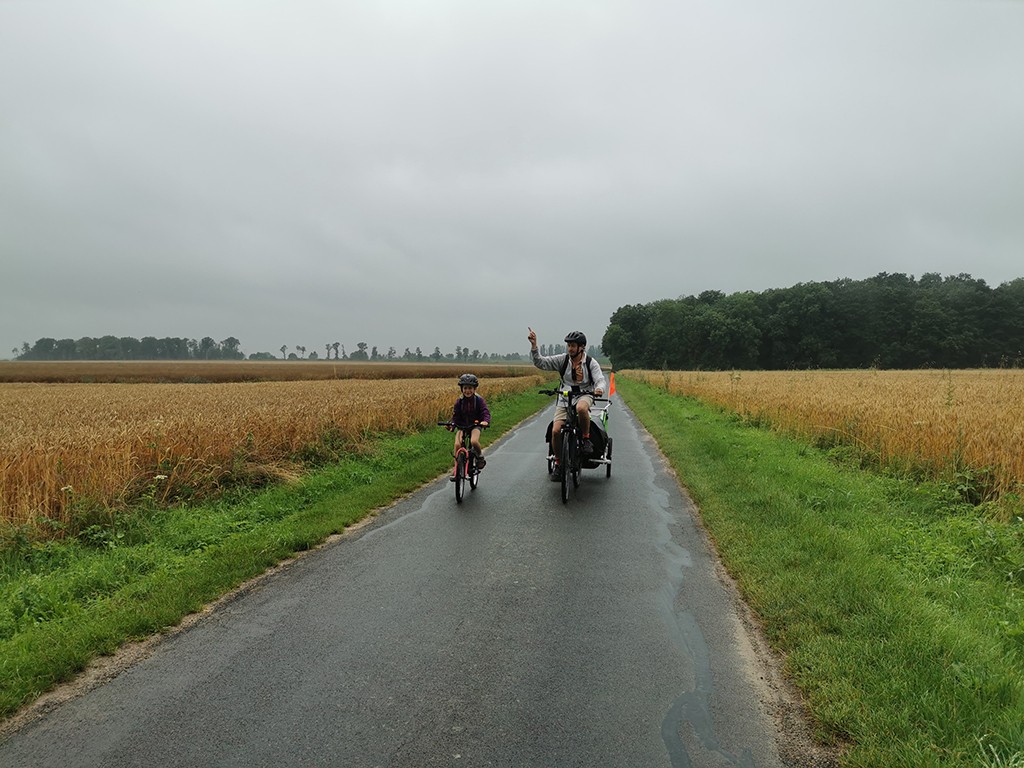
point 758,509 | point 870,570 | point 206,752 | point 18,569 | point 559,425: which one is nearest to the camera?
point 206,752

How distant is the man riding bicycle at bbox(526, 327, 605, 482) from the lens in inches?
352

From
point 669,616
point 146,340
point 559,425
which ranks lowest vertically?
point 669,616

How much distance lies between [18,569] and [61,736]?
3560 mm

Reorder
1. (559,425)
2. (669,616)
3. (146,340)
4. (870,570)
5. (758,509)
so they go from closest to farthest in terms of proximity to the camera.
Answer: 1. (669,616)
2. (870,570)
3. (758,509)
4. (559,425)
5. (146,340)

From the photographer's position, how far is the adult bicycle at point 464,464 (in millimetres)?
8477

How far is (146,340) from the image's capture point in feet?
534

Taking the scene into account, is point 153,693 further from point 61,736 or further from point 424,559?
point 424,559

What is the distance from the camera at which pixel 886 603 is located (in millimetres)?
4285

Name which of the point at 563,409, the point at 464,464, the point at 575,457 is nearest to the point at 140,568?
the point at 464,464

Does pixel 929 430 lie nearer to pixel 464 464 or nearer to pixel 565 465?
pixel 565 465

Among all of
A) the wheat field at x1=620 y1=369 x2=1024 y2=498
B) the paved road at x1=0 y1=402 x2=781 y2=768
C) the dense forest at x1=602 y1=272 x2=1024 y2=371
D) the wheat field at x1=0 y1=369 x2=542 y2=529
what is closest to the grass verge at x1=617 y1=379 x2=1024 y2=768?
the paved road at x1=0 y1=402 x2=781 y2=768

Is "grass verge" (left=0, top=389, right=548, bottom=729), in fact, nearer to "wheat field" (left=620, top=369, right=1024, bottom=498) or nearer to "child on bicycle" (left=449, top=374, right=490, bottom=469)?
"child on bicycle" (left=449, top=374, right=490, bottom=469)

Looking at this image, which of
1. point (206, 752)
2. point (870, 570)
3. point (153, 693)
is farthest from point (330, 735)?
point (870, 570)

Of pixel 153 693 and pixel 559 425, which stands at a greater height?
pixel 559 425
